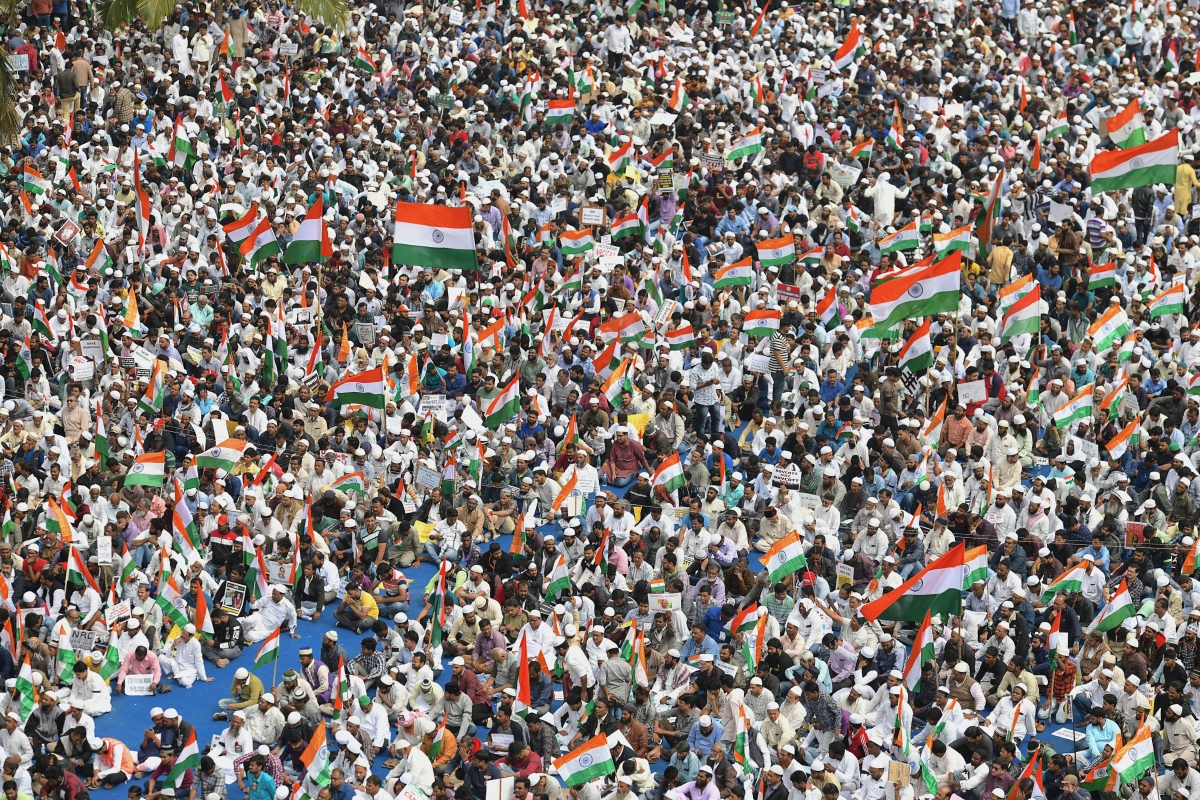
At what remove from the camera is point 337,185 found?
3459 centimetres

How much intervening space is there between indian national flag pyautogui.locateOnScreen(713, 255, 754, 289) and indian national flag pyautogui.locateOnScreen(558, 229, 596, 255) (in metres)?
2.13

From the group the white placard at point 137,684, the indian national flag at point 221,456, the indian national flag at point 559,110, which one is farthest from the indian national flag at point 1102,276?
the white placard at point 137,684

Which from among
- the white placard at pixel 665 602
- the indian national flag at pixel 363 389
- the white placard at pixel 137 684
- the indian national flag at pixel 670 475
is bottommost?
the white placard at pixel 137 684

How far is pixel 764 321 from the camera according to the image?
1201 inches

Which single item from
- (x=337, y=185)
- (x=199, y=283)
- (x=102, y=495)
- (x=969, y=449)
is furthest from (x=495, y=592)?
(x=337, y=185)

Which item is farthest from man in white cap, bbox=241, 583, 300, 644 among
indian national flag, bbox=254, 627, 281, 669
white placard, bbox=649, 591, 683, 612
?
white placard, bbox=649, 591, 683, 612

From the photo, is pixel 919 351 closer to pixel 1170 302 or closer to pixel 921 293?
pixel 921 293

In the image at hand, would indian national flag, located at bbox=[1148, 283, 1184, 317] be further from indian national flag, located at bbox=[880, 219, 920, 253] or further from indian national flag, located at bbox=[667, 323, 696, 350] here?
indian national flag, located at bbox=[667, 323, 696, 350]

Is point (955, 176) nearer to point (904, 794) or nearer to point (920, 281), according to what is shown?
point (920, 281)

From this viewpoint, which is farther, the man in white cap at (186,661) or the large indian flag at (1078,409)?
the large indian flag at (1078,409)

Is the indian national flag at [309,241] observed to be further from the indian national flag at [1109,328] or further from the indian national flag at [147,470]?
the indian national flag at [1109,328]

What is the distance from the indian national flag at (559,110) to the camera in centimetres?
3721

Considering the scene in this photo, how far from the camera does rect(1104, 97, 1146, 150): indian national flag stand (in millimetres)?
36797

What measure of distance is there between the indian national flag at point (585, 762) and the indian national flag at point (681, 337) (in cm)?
1009
